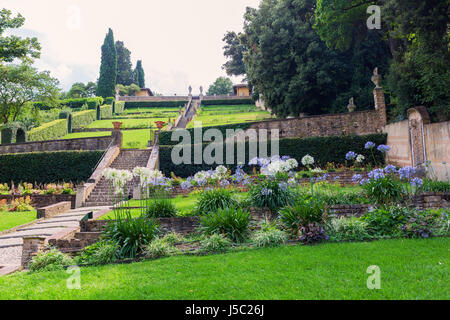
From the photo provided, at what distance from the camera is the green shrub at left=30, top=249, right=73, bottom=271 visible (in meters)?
4.91

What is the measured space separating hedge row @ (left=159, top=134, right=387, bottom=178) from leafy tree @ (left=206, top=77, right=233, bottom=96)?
62.5 m

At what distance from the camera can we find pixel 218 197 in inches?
298

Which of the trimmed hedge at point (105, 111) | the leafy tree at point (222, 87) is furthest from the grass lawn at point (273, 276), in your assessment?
the leafy tree at point (222, 87)

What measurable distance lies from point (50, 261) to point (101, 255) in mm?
893

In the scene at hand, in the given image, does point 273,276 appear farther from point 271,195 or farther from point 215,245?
point 271,195

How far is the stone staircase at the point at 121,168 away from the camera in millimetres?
14212

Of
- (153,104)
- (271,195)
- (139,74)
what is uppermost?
(139,74)

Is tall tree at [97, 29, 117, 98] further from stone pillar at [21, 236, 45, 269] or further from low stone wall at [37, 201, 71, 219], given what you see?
stone pillar at [21, 236, 45, 269]

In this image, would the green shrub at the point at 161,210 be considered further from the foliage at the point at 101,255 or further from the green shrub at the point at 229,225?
the foliage at the point at 101,255

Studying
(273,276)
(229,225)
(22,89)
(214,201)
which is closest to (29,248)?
(229,225)

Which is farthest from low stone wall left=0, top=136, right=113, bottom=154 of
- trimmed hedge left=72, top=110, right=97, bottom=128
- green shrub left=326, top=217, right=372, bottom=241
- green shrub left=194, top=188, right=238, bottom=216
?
green shrub left=326, top=217, right=372, bottom=241

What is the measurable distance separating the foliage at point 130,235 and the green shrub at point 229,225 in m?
1.13

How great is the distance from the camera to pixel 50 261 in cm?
511
